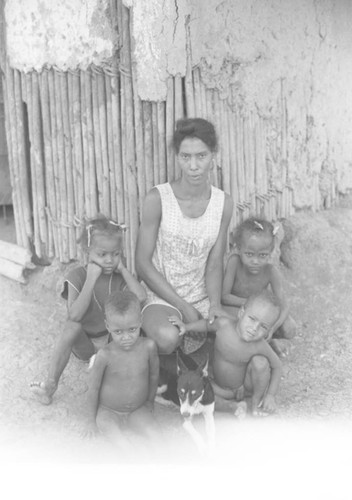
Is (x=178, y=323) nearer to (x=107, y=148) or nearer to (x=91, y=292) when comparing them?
(x=91, y=292)

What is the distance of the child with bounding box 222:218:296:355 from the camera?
394 centimetres

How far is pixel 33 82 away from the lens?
452 centimetres

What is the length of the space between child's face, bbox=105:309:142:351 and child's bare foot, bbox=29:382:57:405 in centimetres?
57

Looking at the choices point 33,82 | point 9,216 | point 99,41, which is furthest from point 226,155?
point 9,216

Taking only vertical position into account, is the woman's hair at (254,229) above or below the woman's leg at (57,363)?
above

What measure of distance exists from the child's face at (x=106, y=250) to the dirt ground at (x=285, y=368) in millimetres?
732

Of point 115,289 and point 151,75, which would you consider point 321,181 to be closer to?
point 151,75

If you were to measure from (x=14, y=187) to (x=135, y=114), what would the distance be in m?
1.15

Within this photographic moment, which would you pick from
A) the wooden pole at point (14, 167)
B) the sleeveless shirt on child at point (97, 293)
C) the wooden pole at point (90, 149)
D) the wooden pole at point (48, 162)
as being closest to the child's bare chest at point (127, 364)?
the sleeveless shirt on child at point (97, 293)

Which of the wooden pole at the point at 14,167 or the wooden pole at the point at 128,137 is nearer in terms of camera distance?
the wooden pole at the point at 128,137

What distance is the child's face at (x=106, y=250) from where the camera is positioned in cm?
369

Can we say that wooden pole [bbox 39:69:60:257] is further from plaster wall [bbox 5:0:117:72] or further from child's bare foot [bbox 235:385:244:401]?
child's bare foot [bbox 235:385:244:401]

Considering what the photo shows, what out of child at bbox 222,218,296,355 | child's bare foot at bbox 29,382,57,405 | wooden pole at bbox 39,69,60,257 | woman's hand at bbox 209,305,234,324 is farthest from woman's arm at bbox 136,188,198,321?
wooden pole at bbox 39,69,60,257

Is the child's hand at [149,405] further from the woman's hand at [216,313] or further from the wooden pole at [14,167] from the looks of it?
the wooden pole at [14,167]
